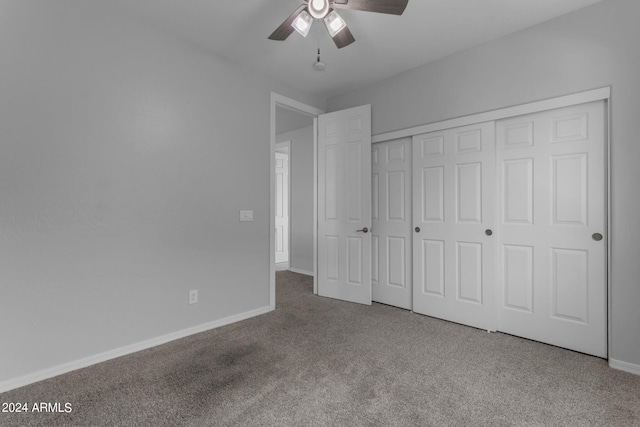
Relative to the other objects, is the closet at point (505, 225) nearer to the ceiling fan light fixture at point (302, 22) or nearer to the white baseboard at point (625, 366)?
the white baseboard at point (625, 366)

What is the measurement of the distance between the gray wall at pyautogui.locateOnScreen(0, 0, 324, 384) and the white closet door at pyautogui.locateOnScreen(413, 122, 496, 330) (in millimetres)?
1788

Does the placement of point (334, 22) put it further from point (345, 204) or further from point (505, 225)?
point (505, 225)

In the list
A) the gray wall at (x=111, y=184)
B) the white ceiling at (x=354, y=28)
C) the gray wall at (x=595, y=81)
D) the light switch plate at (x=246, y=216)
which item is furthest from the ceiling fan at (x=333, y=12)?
the light switch plate at (x=246, y=216)

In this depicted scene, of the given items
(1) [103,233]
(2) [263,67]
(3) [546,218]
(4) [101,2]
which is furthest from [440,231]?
(4) [101,2]

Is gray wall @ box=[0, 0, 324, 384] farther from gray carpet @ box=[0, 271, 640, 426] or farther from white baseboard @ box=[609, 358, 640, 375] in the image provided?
white baseboard @ box=[609, 358, 640, 375]

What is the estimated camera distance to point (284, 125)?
5156 millimetres

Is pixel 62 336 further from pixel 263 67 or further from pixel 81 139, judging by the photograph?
pixel 263 67

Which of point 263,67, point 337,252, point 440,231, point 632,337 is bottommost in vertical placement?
point 632,337

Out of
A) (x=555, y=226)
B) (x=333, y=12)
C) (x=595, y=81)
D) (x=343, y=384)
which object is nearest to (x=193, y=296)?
(x=343, y=384)

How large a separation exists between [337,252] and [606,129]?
2624 mm

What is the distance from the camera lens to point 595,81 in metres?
2.16

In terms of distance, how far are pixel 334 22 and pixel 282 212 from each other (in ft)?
15.5

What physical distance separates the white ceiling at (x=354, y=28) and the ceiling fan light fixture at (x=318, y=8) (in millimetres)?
396

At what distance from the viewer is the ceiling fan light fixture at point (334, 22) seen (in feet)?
6.23
